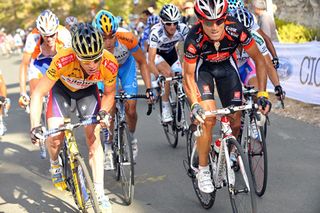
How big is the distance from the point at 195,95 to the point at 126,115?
2.13m

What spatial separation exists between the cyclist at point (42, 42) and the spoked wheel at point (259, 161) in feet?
8.90

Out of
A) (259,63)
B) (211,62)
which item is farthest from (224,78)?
(259,63)

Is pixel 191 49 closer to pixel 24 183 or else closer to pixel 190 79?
pixel 190 79

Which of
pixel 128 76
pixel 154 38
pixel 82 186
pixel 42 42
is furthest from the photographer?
pixel 154 38

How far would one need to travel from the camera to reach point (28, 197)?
638cm

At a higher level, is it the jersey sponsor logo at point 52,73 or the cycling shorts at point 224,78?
the jersey sponsor logo at point 52,73

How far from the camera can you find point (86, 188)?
15.8 ft

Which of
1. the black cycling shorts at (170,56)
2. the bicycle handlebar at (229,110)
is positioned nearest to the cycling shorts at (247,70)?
the black cycling shorts at (170,56)

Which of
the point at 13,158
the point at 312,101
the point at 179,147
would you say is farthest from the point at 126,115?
the point at 312,101

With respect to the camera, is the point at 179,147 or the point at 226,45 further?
the point at 179,147

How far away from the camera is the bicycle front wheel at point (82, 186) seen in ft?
15.0

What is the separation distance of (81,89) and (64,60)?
639 millimetres

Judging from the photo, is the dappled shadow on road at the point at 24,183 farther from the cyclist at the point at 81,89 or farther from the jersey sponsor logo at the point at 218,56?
the jersey sponsor logo at the point at 218,56

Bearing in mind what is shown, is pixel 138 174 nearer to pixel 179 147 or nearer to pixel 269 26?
pixel 179 147
